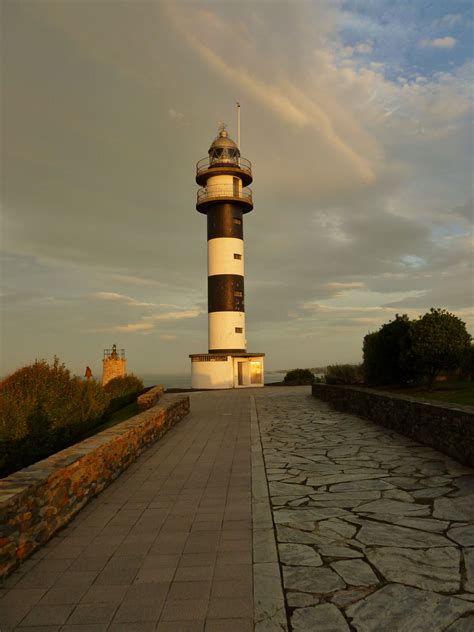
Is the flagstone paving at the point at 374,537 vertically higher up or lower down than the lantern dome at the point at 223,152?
lower down

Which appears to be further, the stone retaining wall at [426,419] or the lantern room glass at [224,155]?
the lantern room glass at [224,155]

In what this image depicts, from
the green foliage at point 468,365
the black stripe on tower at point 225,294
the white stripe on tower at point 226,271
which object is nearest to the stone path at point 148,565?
the green foliage at point 468,365

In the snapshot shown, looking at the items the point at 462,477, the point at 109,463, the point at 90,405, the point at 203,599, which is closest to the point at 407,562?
the point at 203,599

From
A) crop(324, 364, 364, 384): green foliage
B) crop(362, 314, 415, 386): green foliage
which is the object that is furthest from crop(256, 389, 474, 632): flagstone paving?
crop(324, 364, 364, 384): green foliage

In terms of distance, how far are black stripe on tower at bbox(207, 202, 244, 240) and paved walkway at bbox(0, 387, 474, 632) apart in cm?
2354

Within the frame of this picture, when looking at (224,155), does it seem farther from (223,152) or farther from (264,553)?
(264,553)

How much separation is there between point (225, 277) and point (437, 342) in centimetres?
1488

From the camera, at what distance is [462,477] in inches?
270

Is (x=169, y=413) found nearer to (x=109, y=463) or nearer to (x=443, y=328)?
(x=109, y=463)

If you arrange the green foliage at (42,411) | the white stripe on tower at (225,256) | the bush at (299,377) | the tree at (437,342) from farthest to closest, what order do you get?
the bush at (299,377) < the white stripe on tower at (225,256) < the tree at (437,342) < the green foliage at (42,411)

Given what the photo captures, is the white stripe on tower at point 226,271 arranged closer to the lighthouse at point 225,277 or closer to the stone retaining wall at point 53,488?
the lighthouse at point 225,277

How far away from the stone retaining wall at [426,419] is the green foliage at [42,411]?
29.0 feet

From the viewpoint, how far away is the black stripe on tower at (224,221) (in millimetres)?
30484

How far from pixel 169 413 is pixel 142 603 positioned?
963 cm
